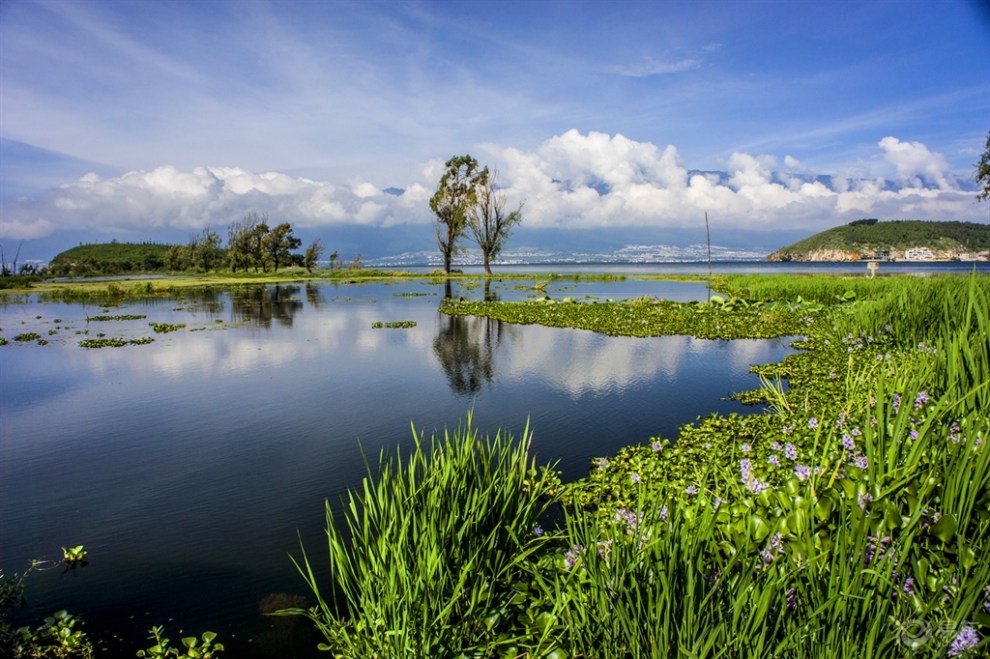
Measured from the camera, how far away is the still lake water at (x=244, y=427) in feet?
18.0

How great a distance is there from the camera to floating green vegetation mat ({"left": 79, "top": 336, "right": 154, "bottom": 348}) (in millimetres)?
18969

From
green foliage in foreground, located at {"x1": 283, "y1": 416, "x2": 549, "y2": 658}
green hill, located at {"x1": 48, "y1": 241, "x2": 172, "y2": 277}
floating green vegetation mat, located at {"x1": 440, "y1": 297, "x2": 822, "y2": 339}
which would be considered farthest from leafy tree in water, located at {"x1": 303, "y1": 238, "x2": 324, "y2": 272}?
green foliage in foreground, located at {"x1": 283, "y1": 416, "x2": 549, "y2": 658}

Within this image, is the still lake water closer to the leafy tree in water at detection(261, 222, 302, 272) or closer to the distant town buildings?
the leafy tree in water at detection(261, 222, 302, 272)

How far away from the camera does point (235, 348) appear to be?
18.5 metres

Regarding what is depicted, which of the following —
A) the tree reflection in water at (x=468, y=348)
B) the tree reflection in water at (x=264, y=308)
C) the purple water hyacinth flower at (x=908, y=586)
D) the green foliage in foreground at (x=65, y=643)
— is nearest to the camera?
the purple water hyacinth flower at (x=908, y=586)

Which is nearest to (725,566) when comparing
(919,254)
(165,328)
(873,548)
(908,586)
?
(873,548)

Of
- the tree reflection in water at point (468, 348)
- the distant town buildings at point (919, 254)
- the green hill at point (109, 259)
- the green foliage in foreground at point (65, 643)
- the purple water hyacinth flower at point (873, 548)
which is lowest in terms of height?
the green foliage in foreground at point (65, 643)

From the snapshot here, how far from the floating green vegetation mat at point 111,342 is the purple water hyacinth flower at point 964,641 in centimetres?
2206

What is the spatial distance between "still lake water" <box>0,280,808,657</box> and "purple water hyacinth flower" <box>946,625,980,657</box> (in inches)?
155

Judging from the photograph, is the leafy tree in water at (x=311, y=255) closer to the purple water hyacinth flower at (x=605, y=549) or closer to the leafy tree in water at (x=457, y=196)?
the leafy tree in water at (x=457, y=196)

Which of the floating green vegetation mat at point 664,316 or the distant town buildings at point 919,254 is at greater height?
the distant town buildings at point 919,254

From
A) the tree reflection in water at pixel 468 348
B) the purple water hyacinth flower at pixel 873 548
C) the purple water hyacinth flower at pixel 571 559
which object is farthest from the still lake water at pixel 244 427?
the purple water hyacinth flower at pixel 873 548

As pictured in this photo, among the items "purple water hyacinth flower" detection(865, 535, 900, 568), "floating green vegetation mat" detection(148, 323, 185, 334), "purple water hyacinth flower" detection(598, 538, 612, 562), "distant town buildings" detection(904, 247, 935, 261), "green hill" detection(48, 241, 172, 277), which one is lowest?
"purple water hyacinth flower" detection(598, 538, 612, 562)

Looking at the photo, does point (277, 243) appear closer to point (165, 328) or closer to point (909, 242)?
point (165, 328)
